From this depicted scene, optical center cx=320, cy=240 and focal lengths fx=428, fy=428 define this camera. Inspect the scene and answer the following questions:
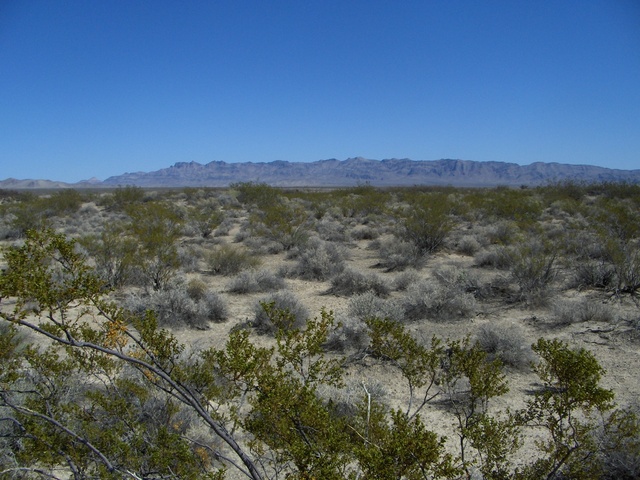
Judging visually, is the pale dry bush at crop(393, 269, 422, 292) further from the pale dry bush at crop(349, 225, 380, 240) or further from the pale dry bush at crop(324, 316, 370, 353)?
the pale dry bush at crop(349, 225, 380, 240)

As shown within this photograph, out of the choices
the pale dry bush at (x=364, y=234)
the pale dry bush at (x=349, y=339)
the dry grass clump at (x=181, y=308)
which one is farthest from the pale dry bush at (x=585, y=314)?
the pale dry bush at (x=364, y=234)

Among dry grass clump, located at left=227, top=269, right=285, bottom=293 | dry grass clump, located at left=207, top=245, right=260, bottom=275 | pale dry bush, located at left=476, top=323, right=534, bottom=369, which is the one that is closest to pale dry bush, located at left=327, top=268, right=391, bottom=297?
dry grass clump, located at left=227, top=269, right=285, bottom=293

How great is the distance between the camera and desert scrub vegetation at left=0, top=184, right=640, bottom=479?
→ 272 cm

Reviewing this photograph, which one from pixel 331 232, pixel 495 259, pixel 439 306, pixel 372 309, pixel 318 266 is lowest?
pixel 439 306

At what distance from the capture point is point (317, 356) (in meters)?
7.06

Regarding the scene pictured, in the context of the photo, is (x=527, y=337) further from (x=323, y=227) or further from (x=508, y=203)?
(x=508, y=203)

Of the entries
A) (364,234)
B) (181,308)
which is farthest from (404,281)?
(364,234)

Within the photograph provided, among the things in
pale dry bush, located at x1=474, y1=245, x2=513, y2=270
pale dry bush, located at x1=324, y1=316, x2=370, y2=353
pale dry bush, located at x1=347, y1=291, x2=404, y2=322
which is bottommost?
pale dry bush, located at x1=324, y1=316, x2=370, y2=353

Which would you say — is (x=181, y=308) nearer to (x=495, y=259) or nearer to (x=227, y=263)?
(x=227, y=263)

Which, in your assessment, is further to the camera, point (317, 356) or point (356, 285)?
point (356, 285)

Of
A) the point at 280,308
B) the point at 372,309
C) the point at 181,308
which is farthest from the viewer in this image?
the point at 181,308

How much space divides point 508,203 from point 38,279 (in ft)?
73.3

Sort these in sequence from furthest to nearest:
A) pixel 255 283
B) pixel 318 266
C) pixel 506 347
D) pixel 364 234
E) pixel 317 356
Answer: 1. pixel 364 234
2. pixel 318 266
3. pixel 255 283
4. pixel 317 356
5. pixel 506 347

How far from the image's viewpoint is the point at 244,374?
9.00 ft
